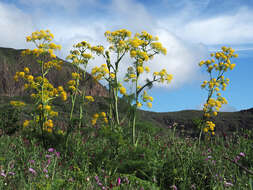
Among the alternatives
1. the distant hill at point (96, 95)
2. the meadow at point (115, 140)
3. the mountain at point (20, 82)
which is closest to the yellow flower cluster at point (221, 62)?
the meadow at point (115, 140)

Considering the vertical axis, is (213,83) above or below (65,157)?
above

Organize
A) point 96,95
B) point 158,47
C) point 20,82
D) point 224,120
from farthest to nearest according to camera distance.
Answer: point 20,82, point 96,95, point 224,120, point 158,47

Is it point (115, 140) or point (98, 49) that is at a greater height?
point (98, 49)

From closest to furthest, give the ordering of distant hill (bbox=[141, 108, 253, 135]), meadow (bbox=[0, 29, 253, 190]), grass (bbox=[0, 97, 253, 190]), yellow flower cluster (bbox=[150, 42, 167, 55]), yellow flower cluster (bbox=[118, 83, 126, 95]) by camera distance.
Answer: grass (bbox=[0, 97, 253, 190]), meadow (bbox=[0, 29, 253, 190]), yellow flower cluster (bbox=[118, 83, 126, 95]), yellow flower cluster (bbox=[150, 42, 167, 55]), distant hill (bbox=[141, 108, 253, 135])

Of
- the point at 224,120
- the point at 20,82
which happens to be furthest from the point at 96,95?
the point at 224,120

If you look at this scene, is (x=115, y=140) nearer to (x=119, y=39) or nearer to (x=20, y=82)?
(x=119, y=39)

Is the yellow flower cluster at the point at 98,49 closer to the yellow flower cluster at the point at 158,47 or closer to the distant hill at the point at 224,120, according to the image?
the yellow flower cluster at the point at 158,47

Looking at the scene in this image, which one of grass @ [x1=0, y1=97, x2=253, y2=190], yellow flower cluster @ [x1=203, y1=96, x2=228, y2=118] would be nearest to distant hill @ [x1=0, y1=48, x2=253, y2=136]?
yellow flower cluster @ [x1=203, y1=96, x2=228, y2=118]

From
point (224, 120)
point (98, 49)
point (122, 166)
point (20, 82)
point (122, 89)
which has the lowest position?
point (122, 166)

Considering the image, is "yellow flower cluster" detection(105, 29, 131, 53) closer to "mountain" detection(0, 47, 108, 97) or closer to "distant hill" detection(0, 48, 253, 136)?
"distant hill" detection(0, 48, 253, 136)

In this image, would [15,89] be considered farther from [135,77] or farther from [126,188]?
[126,188]

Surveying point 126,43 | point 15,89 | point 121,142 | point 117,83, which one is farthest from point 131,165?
point 15,89

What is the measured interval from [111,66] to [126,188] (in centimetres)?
403

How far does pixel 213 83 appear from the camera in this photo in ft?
27.0
